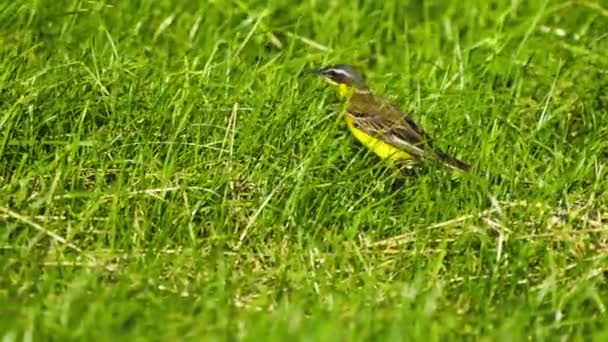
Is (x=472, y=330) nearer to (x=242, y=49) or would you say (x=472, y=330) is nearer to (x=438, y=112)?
(x=438, y=112)

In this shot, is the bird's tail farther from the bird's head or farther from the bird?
the bird's head

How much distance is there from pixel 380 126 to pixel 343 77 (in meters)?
0.47

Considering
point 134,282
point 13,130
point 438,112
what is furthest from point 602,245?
point 13,130

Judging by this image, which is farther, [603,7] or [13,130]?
[603,7]

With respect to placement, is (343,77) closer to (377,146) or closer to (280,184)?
(377,146)

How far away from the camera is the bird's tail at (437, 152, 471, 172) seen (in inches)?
270

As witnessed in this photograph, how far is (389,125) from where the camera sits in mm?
7316

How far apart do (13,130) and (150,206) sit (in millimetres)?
821

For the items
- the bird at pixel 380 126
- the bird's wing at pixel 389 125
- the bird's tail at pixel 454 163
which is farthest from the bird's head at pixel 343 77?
the bird's tail at pixel 454 163

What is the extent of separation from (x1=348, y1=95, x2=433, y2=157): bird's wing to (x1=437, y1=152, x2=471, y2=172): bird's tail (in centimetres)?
10

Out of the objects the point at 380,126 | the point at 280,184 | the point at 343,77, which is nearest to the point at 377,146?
the point at 380,126

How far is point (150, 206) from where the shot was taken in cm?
644

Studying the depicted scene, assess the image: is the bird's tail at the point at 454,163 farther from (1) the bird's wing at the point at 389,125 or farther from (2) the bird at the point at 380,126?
(1) the bird's wing at the point at 389,125

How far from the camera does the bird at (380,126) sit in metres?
7.16
